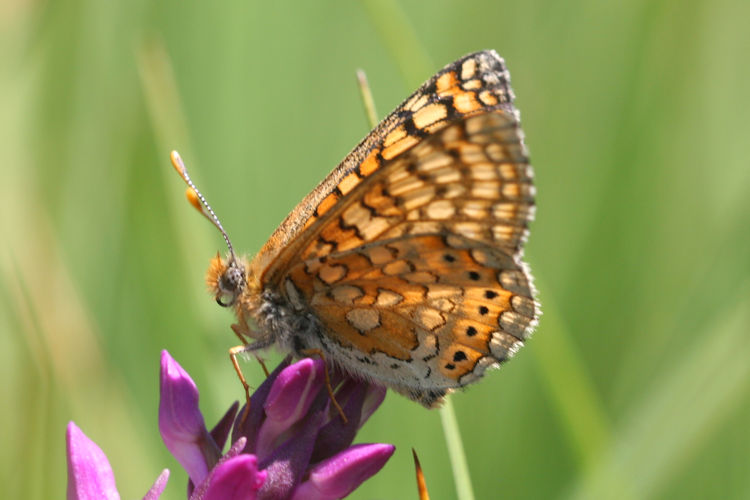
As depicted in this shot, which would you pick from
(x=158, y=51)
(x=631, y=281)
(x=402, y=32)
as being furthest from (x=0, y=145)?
(x=631, y=281)

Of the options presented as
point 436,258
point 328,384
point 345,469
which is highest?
point 436,258

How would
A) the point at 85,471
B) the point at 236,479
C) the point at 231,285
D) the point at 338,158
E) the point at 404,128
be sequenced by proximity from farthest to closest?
the point at 338,158 < the point at 231,285 < the point at 404,128 < the point at 85,471 < the point at 236,479

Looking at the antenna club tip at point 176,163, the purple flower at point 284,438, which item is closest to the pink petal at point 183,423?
the purple flower at point 284,438

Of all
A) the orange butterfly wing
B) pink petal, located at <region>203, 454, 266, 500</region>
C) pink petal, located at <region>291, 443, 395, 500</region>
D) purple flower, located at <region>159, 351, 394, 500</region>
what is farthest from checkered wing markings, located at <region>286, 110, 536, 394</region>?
pink petal, located at <region>203, 454, 266, 500</region>

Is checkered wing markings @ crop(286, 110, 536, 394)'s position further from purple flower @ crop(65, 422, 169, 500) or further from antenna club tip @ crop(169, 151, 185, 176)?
purple flower @ crop(65, 422, 169, 500)

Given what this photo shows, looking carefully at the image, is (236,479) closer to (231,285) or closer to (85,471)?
(85,471)

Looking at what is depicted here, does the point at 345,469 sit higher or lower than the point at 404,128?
lower

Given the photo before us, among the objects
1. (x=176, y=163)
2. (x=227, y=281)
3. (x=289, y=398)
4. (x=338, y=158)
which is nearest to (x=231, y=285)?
(x=227, y=281)
